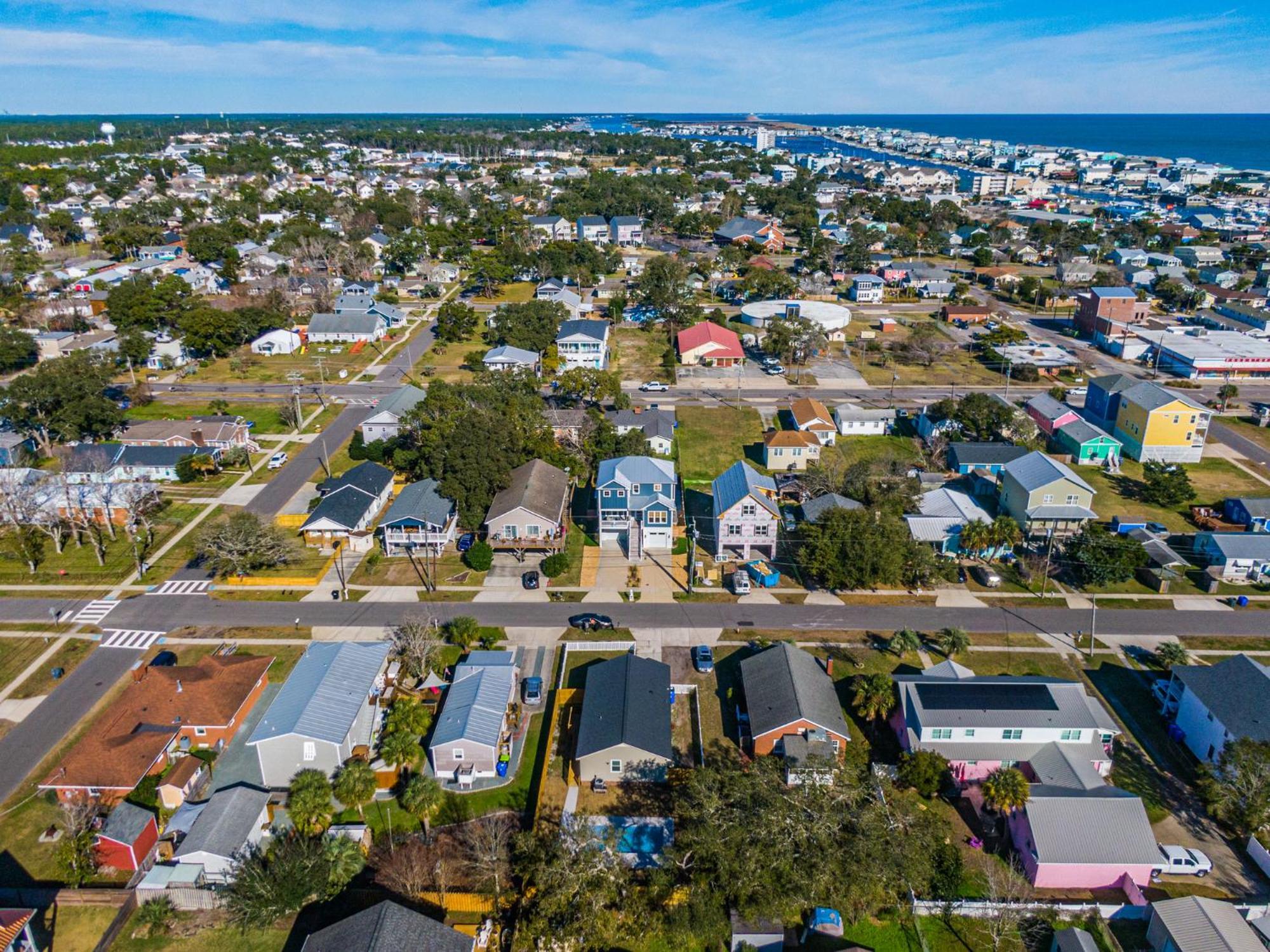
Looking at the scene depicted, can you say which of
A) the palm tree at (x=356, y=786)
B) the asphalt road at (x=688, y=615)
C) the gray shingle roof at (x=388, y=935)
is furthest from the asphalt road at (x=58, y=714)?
the gray shingle roof at (x=388, y=935)

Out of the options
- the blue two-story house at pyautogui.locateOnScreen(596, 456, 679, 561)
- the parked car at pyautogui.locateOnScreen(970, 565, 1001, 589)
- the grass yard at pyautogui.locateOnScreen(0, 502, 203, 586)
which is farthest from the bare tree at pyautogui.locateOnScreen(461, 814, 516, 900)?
the grass yard at pyautogui.locateOnScreen(0, 502, 203, 586)

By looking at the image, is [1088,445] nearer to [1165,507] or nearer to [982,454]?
[1165,507]

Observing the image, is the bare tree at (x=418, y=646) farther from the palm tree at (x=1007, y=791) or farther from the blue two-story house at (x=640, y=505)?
the palm tree at (x=1007, y=791)

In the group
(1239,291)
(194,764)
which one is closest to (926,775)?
(194,764)

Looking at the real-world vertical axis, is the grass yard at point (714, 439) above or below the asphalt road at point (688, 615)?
Result: above

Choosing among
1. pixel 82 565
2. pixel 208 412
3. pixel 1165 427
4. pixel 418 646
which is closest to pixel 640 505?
pixel 418 646

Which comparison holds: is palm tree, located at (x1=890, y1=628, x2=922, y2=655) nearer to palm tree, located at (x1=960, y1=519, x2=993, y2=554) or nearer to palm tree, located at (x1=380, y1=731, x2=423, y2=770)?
palm tree, located at (x1=960, y1=519, x2=993, y2=554)
